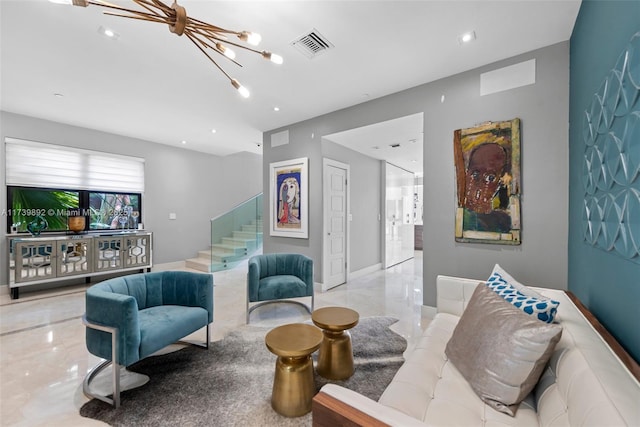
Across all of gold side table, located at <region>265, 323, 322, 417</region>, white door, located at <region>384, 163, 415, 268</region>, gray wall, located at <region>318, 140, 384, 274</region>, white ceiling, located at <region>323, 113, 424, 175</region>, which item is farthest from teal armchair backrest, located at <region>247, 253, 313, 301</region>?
white door, located at <region>384, 163, 415, 268</region>

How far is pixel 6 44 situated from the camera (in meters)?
2.53

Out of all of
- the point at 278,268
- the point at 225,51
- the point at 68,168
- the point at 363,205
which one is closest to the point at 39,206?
the point at 68,168

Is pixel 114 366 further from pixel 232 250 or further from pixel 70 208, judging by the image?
pixel 70 208

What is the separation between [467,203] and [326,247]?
2228 millimetres

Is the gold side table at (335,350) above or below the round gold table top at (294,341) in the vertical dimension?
below

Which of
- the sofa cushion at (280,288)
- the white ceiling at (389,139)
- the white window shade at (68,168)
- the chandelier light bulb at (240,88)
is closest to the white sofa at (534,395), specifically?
the sofa cushion at (280,288)

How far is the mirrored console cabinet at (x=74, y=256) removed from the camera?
3.95 meters

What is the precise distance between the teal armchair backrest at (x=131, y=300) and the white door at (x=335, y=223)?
90.5 inches

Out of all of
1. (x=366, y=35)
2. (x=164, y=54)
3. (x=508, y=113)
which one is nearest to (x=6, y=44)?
(x=164, y=54)

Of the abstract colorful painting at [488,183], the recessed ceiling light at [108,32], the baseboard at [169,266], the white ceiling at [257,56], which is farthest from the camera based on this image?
the baseboard at [169,266]

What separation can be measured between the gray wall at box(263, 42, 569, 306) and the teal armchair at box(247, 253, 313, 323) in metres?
1.50

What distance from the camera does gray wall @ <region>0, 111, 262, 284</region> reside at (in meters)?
4.46

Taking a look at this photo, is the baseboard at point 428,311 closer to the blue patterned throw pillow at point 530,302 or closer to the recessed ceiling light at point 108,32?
the blue patterned throw pillow at point 530,302

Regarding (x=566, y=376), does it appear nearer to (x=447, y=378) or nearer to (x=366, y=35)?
(x=447, y=378)
